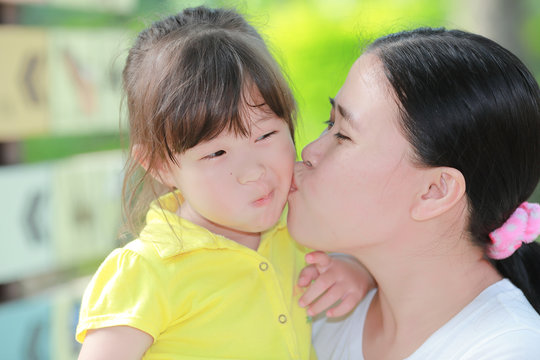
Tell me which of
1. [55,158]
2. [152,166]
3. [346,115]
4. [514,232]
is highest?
[346,115]

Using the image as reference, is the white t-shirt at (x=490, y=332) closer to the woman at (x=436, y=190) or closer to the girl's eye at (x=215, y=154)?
the woman at (x=436, y=190)

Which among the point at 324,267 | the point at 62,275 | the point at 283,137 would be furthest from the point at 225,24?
the point at 62,275

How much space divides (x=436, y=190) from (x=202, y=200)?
559mm

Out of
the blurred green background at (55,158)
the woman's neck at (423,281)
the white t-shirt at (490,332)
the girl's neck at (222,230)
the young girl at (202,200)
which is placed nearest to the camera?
the white t-shirt at (490,332)

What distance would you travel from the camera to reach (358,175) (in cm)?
153

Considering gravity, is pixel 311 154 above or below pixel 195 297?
above

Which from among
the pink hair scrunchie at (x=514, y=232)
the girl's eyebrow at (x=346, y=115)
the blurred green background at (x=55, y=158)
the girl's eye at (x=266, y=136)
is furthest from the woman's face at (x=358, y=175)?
the blurred green background at (x=55, y=158)

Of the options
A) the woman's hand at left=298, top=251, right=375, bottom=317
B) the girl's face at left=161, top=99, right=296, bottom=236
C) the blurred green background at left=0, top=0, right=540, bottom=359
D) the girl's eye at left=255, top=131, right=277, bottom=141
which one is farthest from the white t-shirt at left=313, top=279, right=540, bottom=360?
the blurred green background at left=0, top=0, right=540, bottom=359

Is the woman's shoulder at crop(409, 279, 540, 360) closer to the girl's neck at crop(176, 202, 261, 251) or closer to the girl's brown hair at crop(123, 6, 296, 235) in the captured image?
the girl's neck at crop(176, 202, 261, 251)

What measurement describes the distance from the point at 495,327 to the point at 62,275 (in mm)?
2593

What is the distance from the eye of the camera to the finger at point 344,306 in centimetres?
174

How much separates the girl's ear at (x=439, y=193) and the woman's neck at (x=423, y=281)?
93 mm

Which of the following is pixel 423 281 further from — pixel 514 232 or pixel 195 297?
pixel 195 297

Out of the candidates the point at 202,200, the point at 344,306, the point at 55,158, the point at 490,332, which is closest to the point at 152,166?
the point at 202,200
